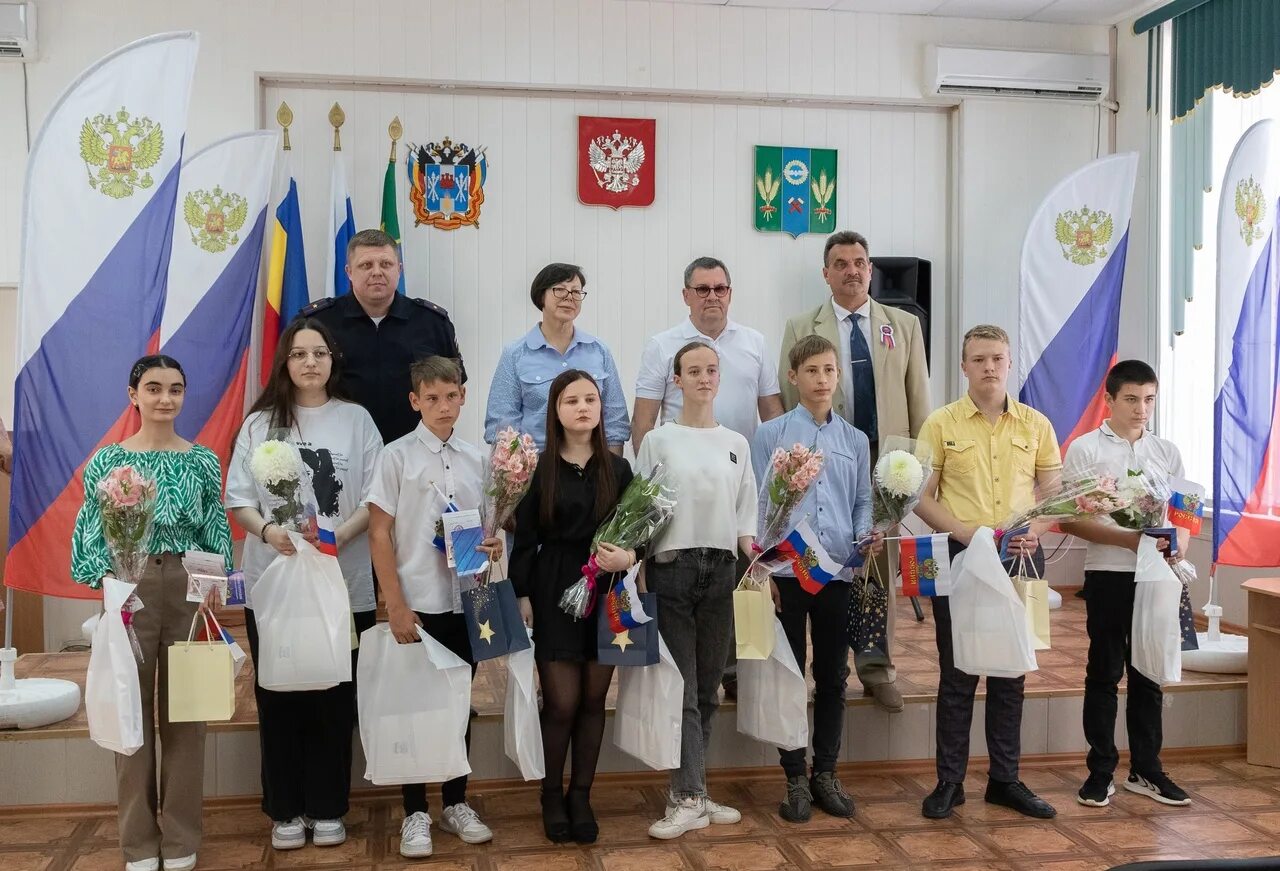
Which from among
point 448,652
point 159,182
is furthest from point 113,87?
point 448,652

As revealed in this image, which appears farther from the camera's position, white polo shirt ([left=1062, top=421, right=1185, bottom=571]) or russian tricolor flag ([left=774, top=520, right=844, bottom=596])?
white polo shirt ([left=1062, top=421, right=1185, bottom=571])

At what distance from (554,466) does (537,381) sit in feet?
1.69

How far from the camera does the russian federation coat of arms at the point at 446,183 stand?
5555mm

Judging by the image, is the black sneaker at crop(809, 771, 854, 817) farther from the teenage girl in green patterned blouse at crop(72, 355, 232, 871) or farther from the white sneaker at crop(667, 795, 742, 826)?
the teenage girl in green patterned blouse at crop(72, 355, 232, 871)

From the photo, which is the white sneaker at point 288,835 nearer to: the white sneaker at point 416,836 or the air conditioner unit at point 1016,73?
the white sneaker at point 416,836

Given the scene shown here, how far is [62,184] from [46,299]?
13.0 inches

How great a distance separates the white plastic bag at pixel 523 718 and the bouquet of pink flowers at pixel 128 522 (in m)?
0.95

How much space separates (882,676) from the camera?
385 centimetres

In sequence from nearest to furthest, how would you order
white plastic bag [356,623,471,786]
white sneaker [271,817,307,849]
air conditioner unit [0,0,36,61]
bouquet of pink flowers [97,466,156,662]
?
1. bouquet of pink flowers [97,466,156,662]
2. white plastic bag [356,623,471,786]
3. white sneaker [271,817,307,849]
4. air conditioner unit [0,0,36,61]

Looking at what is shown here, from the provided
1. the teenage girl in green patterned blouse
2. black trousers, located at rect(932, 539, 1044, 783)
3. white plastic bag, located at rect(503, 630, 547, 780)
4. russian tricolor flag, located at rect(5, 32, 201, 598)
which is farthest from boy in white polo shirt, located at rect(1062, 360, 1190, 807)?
russian tricolor flag, located at rect(5, 32, 201, 598)

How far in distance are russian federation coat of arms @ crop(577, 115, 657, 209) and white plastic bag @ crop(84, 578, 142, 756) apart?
3.49 m

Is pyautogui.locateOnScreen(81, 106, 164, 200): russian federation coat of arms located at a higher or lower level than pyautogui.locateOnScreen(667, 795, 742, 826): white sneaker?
higher

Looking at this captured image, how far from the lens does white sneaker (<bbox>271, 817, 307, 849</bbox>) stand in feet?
10.3

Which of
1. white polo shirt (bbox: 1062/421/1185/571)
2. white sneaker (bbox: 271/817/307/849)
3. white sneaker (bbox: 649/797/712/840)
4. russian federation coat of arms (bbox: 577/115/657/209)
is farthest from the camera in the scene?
russian federation coat of arms (bbox: 577/115/657/209)
